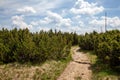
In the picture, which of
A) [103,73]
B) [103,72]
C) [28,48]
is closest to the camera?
[103,73]

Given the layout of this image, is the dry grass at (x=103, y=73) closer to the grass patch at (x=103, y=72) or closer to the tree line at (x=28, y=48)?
the grass patch at (x=103, y=72)

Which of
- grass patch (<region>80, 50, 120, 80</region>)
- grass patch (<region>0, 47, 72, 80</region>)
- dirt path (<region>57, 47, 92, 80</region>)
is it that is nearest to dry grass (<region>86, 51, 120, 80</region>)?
grass patch (<region>80, 50, 120, 80</region>)

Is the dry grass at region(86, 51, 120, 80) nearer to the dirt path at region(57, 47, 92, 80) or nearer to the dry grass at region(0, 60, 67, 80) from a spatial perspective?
the dirt path at region(57, 47, 92, 80)

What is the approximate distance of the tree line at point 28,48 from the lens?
17.2m

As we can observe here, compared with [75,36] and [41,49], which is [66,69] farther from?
[75,36]

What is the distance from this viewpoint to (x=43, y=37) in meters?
18.6

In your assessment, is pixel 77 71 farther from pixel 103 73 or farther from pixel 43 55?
pixel 43 55

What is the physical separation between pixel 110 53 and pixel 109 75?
5.07ft

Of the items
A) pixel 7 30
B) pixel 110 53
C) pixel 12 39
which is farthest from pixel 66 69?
pixel 7 30

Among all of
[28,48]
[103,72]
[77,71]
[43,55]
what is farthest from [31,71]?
[103,72]

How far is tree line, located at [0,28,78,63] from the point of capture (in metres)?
17.2


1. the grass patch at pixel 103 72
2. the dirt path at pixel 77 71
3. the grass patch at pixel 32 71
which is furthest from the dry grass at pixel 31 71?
the grass patch at pixel 103 72

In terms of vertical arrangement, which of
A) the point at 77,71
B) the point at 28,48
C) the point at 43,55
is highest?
the point at 28,48

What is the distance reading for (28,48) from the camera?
17.1 metres
